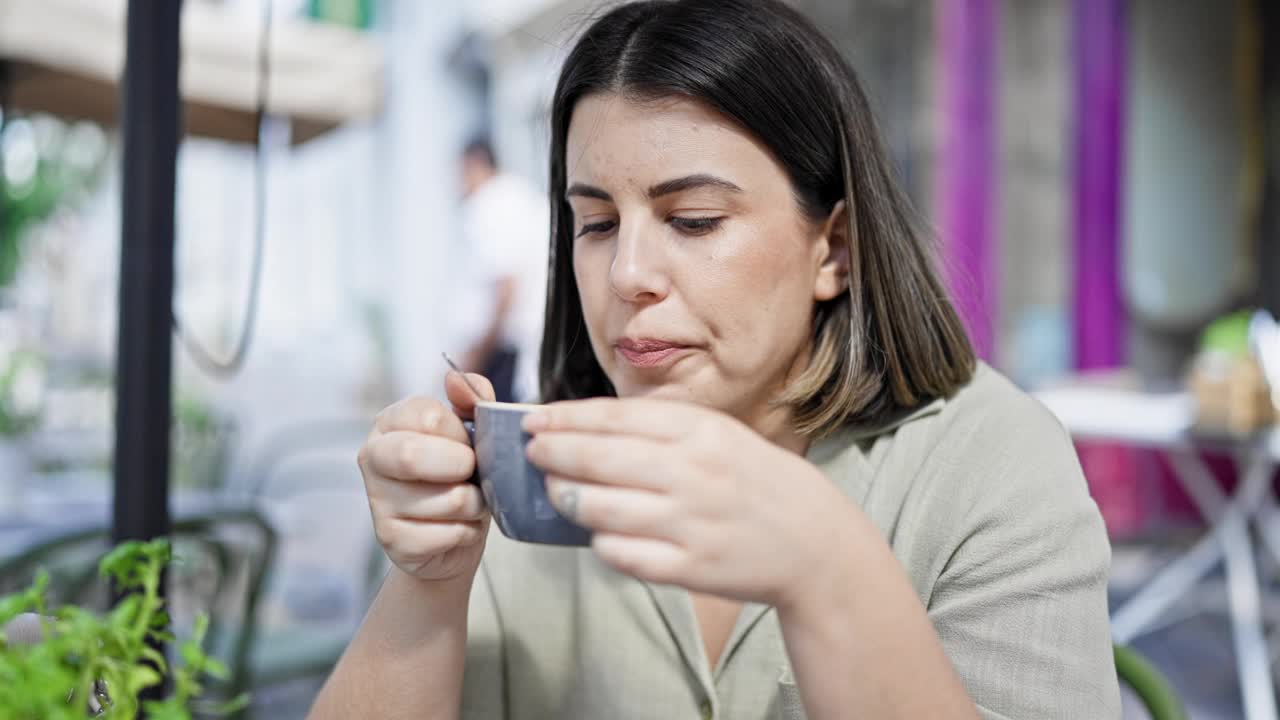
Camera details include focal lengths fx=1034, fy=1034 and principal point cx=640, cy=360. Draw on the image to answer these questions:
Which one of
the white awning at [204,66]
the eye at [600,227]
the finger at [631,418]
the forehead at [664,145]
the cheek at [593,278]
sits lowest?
the finger at [631,418]

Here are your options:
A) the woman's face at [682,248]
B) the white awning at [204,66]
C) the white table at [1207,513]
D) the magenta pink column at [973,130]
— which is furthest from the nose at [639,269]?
the magenta pink column at [973,130]

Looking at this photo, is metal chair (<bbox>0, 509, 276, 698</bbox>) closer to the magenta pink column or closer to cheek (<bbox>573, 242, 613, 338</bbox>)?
cheek (<bbox>573, 242, 613, 338</bbox>)

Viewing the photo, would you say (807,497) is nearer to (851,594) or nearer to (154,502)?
(851,594)

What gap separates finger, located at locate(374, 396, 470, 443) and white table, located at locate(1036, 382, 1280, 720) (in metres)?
2.11

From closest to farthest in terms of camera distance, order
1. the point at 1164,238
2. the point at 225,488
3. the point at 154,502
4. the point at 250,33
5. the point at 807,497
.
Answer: the point at 807,497
the point at 154,502
the point at 250,33
the point at 225,488
the point at 1164,238

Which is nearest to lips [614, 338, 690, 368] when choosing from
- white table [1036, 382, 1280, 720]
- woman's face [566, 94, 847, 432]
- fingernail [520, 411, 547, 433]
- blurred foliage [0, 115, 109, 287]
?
woman's face [566, 94, 847, 432]

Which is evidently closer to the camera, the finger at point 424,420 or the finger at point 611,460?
the finger at point 611,460

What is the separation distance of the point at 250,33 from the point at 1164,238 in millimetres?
4569

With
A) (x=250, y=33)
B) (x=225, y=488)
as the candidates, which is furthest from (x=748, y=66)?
(x=225, y=488)

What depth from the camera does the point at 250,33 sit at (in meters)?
2.69

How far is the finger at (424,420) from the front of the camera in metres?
0.78

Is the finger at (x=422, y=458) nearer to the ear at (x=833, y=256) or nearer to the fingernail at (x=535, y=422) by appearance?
the fingernail at (x=535, y=422)

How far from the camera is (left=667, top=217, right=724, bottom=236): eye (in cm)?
100

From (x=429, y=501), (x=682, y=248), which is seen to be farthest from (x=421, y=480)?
(x=682, y=248)
